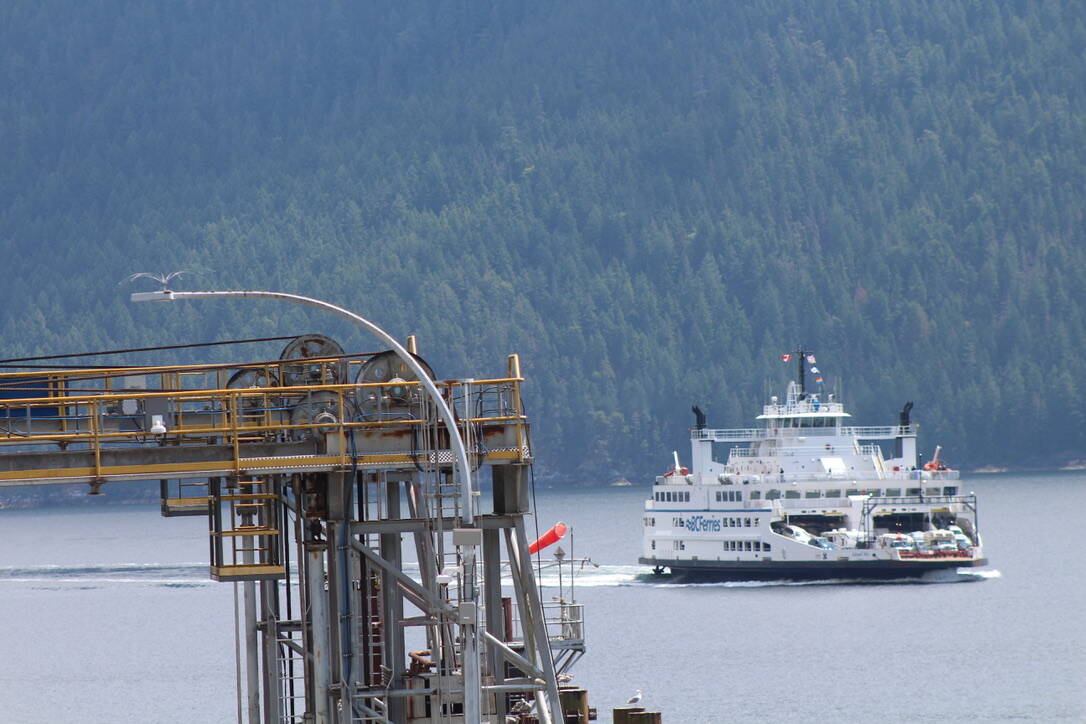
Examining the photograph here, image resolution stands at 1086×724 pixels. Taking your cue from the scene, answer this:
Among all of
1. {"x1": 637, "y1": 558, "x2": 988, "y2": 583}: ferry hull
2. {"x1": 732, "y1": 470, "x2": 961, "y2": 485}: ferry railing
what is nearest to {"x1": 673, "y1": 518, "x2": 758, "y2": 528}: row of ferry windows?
{"x1": 637, "y1": 558, "x2": 988, "y2": 583}: ferry hull

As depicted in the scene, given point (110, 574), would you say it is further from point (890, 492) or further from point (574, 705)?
point (574, 705)

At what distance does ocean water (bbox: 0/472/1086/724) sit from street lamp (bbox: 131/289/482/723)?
22.8 meters

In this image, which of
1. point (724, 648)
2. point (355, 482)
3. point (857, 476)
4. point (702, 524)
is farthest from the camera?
point (857, 476)

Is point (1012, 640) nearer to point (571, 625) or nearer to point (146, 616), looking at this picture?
A: point (146, 616)

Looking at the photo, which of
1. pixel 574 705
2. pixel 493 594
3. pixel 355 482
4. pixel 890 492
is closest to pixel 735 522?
pixel 890 492

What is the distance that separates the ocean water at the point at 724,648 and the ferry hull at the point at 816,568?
0.89 m

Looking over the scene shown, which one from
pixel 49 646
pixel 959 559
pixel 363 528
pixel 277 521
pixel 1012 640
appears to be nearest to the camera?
pixel 363 528

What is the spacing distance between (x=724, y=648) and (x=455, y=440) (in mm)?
66656

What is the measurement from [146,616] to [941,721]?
195 ft

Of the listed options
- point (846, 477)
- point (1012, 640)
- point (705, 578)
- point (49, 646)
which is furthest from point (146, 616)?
point (1012, 640)

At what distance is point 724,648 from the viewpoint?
88.8m

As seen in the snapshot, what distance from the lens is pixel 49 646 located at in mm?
99688

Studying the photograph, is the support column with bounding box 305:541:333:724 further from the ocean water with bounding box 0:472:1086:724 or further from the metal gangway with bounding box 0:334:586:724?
the ocean water with bounding box 0:472:1086:724

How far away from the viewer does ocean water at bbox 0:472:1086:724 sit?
7156cm
